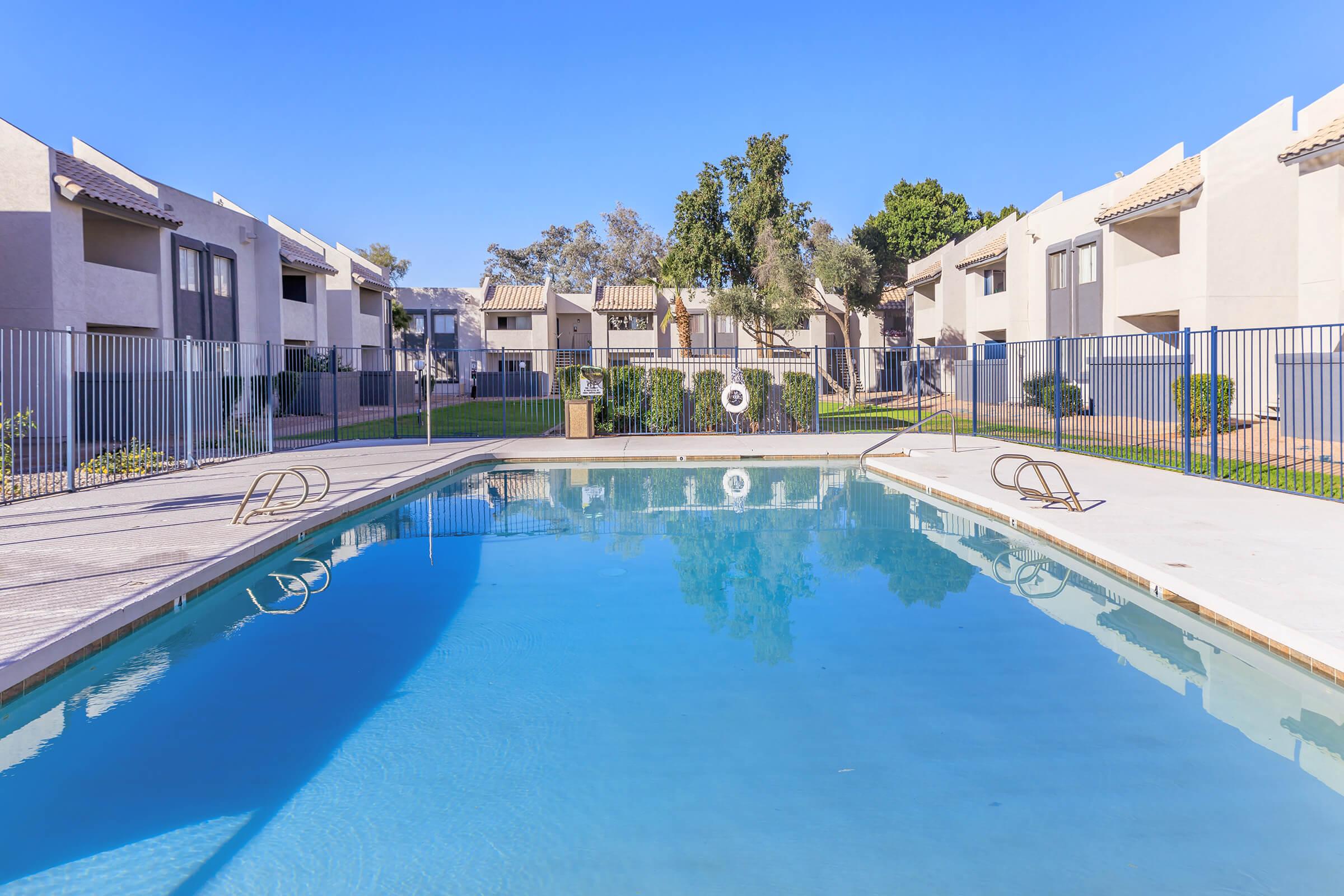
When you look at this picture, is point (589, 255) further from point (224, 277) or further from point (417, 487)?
point (417, 487)

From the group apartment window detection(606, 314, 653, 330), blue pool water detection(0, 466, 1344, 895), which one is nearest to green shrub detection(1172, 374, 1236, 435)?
blue pool water detection(0, 466, 1344, 895)

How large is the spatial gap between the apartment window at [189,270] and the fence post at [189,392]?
11.5m

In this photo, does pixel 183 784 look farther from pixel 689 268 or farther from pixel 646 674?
pixel 689 268

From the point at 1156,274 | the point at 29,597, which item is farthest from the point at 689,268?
the point at 29,597

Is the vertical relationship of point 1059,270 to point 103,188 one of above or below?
below

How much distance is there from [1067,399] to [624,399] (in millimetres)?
12845

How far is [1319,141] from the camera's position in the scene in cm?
1617

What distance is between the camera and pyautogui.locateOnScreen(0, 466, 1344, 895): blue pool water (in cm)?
352

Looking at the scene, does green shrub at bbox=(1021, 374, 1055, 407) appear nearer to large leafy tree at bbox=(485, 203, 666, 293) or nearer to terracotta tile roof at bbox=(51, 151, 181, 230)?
terracotta tile roof at bbox=(51, 151, 181, 230)

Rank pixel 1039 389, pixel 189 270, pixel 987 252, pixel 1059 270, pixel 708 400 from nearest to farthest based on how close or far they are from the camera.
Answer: pixel 708 400 → pixel 189 270 → pixel 1039 389 → pixel 1059 270 → pixel 987 252

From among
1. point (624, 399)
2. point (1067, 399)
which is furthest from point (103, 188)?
point (1067, 399)

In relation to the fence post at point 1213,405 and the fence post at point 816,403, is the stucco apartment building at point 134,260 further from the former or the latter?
the fence post at point 1213,405

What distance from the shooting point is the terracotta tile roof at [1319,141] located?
15.8 metres

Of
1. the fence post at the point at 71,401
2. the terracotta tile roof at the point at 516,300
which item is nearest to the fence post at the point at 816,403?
the fence post at the point at 71,401
